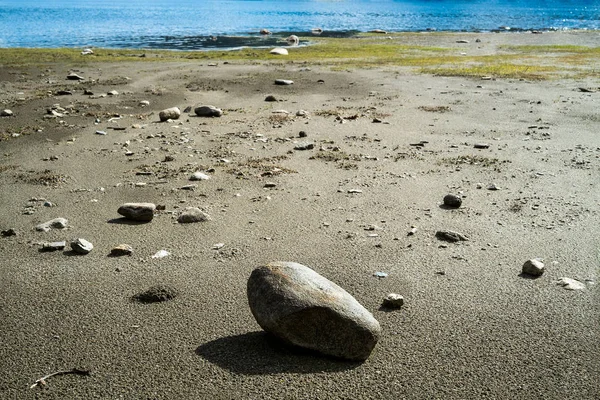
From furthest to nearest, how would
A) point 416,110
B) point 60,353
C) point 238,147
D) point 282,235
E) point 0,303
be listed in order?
point 416,110 → point 238,147 → point 282,235 → point 0,303 → point 60,353

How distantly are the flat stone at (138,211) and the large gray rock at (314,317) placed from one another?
3.37 m

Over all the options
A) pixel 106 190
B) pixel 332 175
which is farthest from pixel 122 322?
pixel 332 175

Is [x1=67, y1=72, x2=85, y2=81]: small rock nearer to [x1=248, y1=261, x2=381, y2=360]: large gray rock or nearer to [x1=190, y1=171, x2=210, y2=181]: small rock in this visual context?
[x1=190, y1=171, x2=210, y2=181]: small rock

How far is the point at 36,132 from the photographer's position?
1251 centimetres

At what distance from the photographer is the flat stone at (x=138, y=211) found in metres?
7.44

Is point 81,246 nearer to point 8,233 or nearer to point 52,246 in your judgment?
point 52,246

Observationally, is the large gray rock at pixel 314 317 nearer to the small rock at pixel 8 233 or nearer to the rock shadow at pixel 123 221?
the rock shadow at pixel 123 221

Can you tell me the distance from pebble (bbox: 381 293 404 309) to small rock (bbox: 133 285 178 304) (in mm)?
1991

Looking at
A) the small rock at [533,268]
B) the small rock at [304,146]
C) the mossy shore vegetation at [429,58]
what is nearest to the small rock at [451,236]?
the small rock at [533,268]

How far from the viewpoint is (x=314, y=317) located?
4.30 metres

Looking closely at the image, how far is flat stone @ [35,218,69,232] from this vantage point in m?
7.16

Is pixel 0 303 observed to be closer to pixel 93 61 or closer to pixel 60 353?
pixel 60 353

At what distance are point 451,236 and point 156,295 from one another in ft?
11.4

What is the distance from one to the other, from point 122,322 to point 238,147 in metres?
6.55
